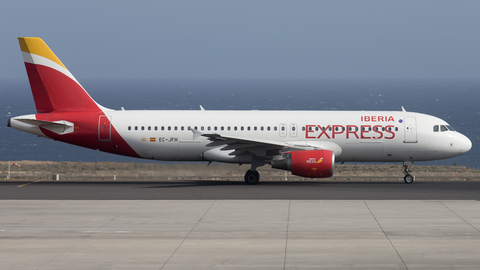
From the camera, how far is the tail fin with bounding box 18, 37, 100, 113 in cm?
2959

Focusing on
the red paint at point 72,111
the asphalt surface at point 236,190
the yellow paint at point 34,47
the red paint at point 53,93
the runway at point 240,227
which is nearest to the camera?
the runway at point 240,227

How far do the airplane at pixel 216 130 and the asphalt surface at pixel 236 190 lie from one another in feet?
4.77

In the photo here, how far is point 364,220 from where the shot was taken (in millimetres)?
18406

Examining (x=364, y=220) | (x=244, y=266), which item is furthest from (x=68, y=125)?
(x=244, y=266)

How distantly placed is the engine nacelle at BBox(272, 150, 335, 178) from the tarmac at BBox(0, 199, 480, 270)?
447 cm

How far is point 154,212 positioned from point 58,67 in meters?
13.3

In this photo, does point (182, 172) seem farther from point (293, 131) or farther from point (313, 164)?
point (313, 164)

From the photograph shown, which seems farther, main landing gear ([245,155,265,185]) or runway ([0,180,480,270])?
main landing gear ([245,155,265,185])

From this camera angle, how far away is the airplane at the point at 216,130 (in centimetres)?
2898

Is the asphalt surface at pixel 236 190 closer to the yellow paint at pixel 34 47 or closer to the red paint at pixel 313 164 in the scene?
the red paint at pixel 313 164

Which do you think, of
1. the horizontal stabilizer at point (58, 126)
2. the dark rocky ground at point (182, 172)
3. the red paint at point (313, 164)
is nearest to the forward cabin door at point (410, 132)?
the dark rocky ground at point (182, 172)

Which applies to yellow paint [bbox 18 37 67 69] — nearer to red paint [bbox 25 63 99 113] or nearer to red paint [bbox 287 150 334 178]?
red paint [bbox 25 63 99 113]

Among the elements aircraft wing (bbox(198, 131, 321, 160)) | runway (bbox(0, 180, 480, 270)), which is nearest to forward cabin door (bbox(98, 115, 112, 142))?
runway (bbox(0, 180, 480, 270))

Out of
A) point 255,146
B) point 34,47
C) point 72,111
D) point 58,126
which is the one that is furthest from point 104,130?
point 255,146
